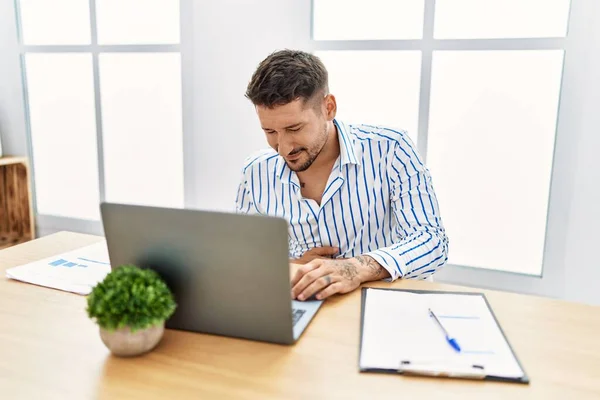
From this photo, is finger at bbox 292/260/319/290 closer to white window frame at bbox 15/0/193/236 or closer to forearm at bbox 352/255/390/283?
forearm at bbox 352/255/390/283

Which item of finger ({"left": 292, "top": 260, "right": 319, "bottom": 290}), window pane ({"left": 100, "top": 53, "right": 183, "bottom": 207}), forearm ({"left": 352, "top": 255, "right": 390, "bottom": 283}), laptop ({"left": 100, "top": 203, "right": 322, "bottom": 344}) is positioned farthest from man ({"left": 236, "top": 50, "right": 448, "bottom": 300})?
window pane ({"left": 100, "top": 53, "right": 183, "bottom": 207})

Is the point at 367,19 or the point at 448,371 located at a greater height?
the point at 367,19

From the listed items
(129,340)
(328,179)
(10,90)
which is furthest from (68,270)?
(10,90)

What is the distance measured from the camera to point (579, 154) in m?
2.13

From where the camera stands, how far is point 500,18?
221 centimetres

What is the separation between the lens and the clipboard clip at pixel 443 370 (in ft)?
2.73

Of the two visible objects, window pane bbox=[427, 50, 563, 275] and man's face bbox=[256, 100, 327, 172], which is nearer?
man's face bbox=[256, 100, 327, 172]

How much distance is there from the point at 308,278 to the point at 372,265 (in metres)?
0.18

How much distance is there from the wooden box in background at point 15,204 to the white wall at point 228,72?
1.23 meters

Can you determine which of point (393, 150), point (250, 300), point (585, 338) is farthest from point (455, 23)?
point (250, 300)

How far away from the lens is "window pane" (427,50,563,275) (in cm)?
221

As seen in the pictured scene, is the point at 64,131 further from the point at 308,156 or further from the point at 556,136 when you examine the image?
the point at 556,136

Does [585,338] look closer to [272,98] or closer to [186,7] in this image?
[272,98]

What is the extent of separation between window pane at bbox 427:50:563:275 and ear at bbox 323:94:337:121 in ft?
3.16
